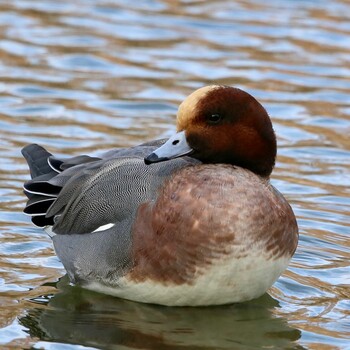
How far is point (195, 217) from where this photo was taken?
6.30 metres

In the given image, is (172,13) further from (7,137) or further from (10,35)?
(7,137)

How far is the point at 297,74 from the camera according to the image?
38.8 feet

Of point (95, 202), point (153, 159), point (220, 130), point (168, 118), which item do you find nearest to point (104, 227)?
point (95, 202)

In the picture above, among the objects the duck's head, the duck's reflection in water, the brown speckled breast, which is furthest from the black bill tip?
the duck's reflection in water

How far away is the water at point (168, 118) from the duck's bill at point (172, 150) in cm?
88

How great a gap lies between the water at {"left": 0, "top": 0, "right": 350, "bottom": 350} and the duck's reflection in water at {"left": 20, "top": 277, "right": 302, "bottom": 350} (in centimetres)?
1

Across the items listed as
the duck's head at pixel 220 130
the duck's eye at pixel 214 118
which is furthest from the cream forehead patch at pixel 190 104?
the duck's eye at pixel 214 118

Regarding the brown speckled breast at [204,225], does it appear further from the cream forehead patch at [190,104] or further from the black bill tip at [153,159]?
the cream forehead patch at [190,104]

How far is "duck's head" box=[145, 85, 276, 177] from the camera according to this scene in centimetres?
645

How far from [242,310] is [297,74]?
5373 millimetres

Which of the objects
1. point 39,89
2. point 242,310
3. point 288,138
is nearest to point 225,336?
point 242,310

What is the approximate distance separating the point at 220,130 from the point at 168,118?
4.03 meters

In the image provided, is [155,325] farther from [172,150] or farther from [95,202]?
[172,150]

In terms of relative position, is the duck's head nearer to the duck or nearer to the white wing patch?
the duck
